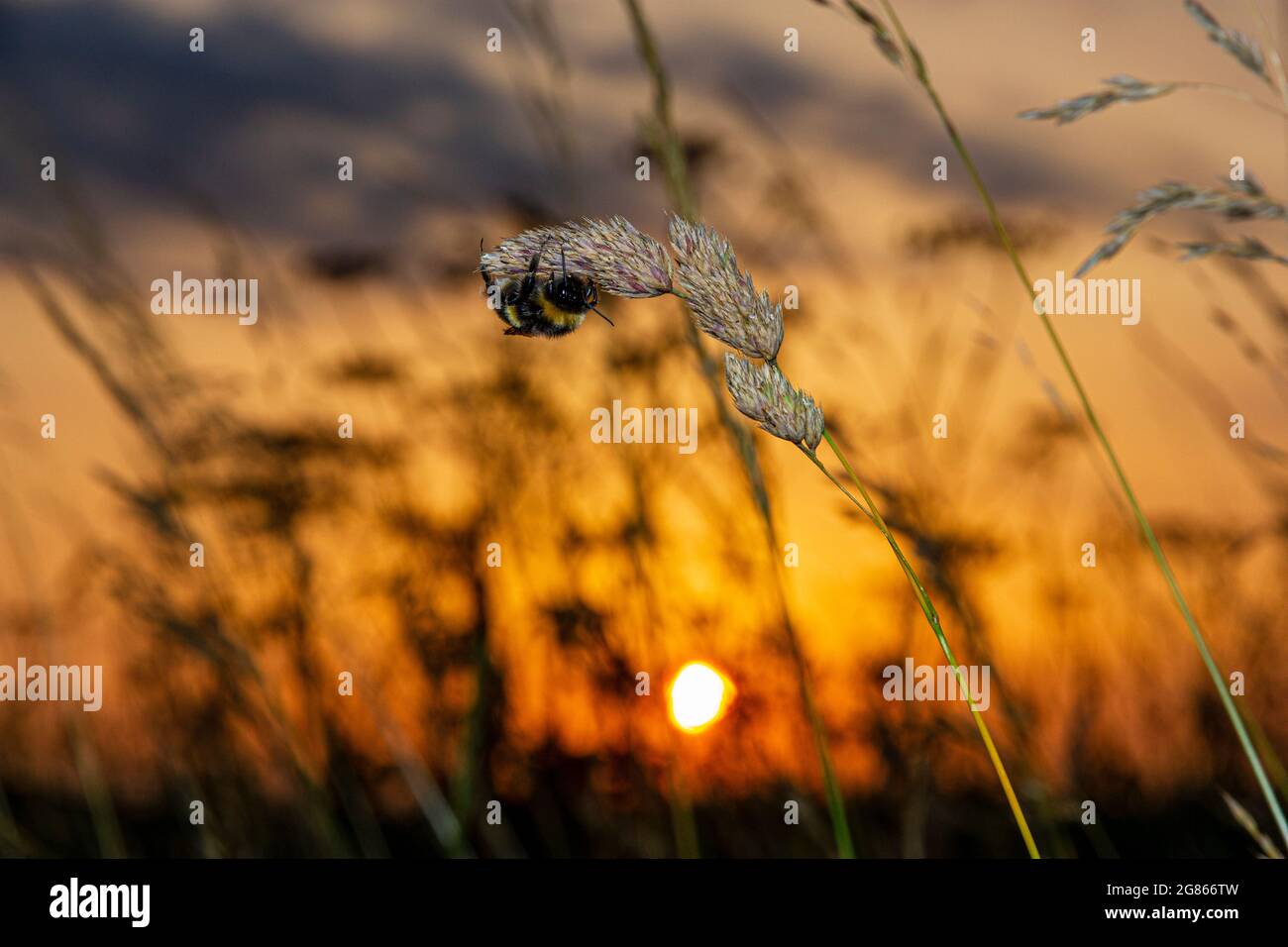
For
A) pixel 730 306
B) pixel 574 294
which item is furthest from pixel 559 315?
pixel 730 306

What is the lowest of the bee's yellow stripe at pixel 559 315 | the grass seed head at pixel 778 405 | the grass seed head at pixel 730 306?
the grass seed head at pixel 778 405

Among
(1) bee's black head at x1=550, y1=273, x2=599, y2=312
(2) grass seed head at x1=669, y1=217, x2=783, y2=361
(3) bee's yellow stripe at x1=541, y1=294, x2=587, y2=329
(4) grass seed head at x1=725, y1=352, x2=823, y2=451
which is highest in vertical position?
(1) bee's black head at x1=550, y1=273, x2=599, y2=312

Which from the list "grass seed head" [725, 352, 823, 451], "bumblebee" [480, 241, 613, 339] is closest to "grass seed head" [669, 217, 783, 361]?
"grass seed head" [725, 352, 823, 451]

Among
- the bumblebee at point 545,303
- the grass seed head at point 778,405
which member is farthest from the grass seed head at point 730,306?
the bumblebee at point 545,303

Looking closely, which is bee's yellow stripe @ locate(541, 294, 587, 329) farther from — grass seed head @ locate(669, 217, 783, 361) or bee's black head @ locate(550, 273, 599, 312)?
grass seed head @ locate(669, 217, 783, 361)

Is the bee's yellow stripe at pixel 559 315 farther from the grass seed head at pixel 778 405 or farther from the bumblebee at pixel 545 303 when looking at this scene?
the grass seed head at pixel 778 405

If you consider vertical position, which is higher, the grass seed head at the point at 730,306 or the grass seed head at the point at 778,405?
the grass seed head at the point at 730,306

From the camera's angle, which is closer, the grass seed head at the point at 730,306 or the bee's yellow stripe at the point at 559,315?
the grass seed head at the point at 730,306
